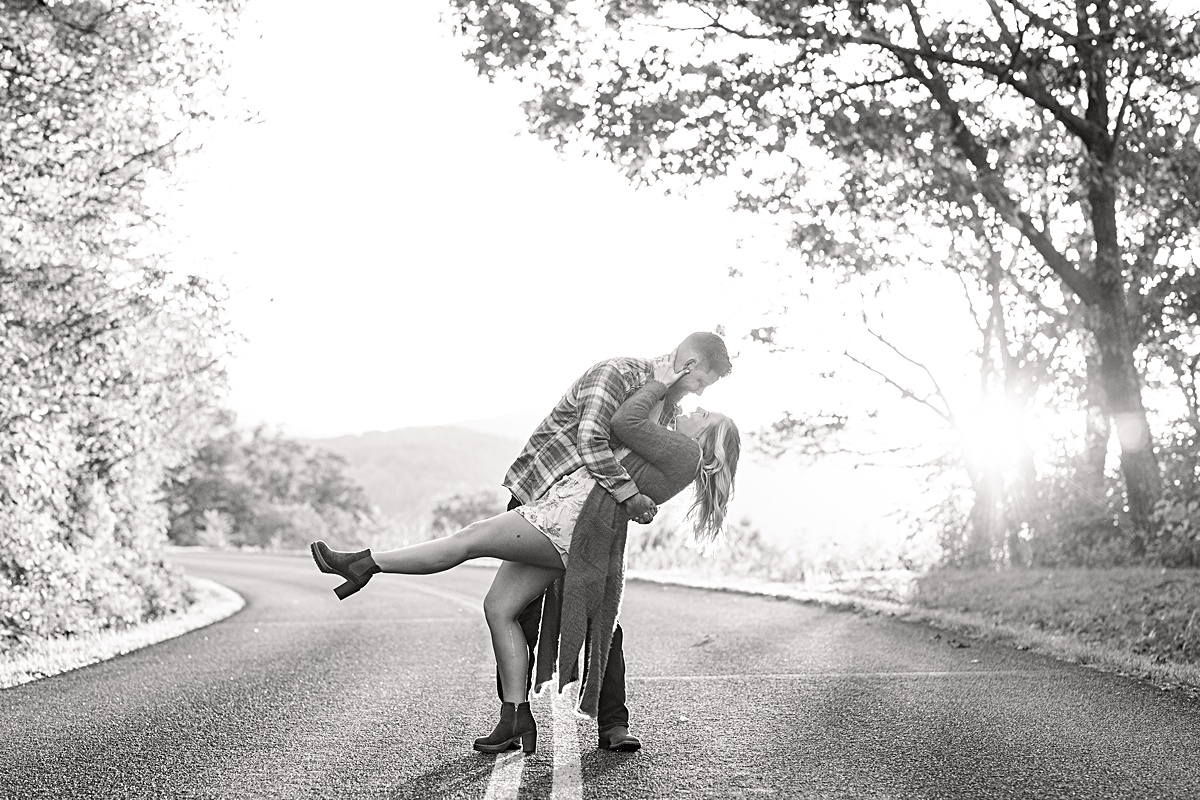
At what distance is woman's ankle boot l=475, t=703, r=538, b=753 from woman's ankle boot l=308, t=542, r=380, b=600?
95 centimetres

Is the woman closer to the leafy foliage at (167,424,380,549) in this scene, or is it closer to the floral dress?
the floral dress

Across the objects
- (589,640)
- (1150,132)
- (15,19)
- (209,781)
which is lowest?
(209,781)

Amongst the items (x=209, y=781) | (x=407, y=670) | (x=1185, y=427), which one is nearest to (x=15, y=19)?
(x=407, y=670)

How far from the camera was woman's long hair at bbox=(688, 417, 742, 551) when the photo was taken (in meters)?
5.50

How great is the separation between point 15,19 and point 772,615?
9740 mm

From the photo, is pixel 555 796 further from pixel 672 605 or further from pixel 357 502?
pixel 357 502

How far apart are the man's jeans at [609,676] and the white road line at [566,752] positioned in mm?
214

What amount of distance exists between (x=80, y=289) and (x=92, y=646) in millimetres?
3588

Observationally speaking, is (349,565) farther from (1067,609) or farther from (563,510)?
(1067,609)

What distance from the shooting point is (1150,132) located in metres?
14.8

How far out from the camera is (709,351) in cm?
518

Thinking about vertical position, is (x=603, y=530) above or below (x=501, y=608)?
above

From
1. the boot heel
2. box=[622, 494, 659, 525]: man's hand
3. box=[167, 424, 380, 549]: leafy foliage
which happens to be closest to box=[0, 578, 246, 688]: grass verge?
the boot heel

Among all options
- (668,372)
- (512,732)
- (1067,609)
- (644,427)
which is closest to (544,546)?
(644,427)
